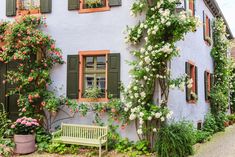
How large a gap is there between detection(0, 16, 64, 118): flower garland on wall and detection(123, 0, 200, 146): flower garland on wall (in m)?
2.73

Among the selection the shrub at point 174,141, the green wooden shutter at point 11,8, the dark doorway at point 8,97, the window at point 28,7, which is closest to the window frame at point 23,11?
the window at point 28,7

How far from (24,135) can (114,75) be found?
321cm

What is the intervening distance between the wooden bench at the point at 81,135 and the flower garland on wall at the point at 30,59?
1.04m

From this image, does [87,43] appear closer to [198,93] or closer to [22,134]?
[22,134]

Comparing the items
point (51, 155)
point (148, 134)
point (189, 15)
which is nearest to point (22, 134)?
point (51, 155)

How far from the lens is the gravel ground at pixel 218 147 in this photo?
27.6ft

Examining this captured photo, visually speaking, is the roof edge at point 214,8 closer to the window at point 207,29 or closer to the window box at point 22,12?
the window at point 207,29

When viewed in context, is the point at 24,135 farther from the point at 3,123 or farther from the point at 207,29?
the point at 207,29

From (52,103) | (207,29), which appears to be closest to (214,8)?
(207,29)

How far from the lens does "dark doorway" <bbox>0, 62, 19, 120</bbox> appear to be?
10.3m

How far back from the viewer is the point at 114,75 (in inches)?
357

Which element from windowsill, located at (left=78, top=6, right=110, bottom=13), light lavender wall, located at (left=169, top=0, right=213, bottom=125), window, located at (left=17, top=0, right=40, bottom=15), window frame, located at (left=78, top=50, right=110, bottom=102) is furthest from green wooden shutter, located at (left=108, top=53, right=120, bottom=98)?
window, located at (left=17, top=0, right=40, bottom=15)

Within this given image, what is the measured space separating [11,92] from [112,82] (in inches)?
133

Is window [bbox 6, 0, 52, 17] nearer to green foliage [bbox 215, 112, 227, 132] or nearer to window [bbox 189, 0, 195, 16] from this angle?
window [bbox 189, 0, 195, 16]
